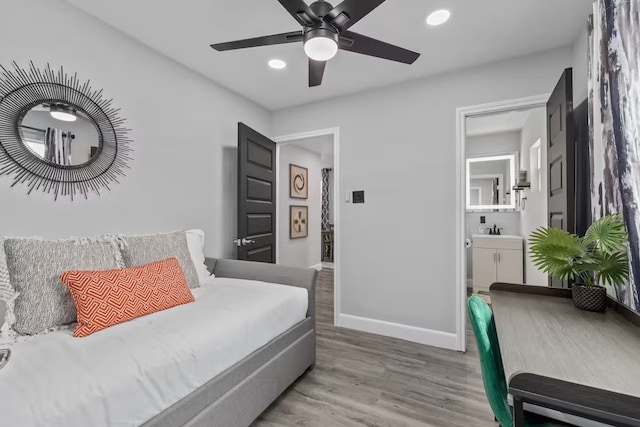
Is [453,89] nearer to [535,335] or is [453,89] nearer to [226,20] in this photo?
[226,20]

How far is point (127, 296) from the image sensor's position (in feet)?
4.90

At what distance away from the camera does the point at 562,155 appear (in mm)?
1857

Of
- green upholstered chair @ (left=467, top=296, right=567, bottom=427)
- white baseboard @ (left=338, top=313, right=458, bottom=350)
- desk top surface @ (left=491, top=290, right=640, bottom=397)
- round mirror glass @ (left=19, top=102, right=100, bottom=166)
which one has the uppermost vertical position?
round mirror glass @ (left=19, top=102, right=100, bottom=166)

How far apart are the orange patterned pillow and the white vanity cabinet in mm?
3978

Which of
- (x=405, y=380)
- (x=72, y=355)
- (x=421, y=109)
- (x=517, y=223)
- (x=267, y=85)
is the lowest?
(x=405, y=380)

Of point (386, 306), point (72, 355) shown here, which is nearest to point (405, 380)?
point (386, 306)

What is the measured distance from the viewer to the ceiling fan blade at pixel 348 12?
1345 millimetres

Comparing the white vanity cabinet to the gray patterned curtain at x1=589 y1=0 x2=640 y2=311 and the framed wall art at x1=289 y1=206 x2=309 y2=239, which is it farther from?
Answer: the framed wall art at x1=289 y1=206 x2=309 y2=239

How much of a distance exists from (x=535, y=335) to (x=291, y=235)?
4371 millimetres

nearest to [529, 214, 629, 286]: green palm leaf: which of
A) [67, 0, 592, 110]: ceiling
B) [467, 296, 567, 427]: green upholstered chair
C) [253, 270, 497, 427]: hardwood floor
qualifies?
[467, 296, 567, 427]: green upholstered chair

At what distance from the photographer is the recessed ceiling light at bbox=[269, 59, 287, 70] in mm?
2477

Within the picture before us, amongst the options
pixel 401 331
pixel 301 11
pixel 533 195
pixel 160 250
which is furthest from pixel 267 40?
pixel 533 195

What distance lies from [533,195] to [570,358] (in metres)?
3.37

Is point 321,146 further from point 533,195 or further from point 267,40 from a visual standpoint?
point 267,40
